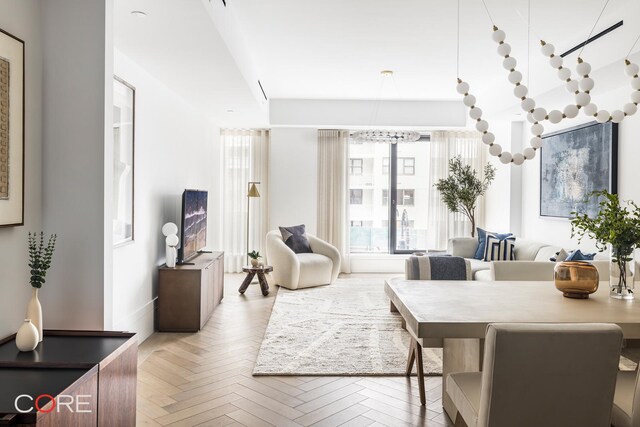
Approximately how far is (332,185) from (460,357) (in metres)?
5.29

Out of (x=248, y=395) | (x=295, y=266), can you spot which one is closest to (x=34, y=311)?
(x=248, y=395)

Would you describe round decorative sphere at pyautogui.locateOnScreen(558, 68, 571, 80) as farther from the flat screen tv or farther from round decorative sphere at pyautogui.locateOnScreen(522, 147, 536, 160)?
the flat screen tv

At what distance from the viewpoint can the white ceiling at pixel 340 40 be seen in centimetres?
316

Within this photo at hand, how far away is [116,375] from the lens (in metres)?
1.90

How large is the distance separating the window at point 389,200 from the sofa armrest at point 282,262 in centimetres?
201

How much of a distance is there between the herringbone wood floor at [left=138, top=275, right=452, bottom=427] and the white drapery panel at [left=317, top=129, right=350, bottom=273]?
3821 mm

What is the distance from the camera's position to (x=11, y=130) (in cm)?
191

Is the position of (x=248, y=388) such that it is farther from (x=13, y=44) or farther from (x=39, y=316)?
(x=13, y=44)

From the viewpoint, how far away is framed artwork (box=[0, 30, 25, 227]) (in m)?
1.87

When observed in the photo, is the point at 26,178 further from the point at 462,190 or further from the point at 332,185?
the point at 332,185

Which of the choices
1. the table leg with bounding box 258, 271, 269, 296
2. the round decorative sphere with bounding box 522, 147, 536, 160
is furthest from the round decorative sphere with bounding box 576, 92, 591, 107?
the table leg with bounding box 258, 271, 269, 296

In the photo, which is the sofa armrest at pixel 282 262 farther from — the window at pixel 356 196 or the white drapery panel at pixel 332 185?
the window at pixel 356 196

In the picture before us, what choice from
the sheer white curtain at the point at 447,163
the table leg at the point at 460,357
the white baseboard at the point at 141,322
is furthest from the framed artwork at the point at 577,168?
the white baseboard at the point at 141,322

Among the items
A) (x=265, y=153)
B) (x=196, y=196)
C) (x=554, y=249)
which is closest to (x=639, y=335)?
(x=554, y=249)
